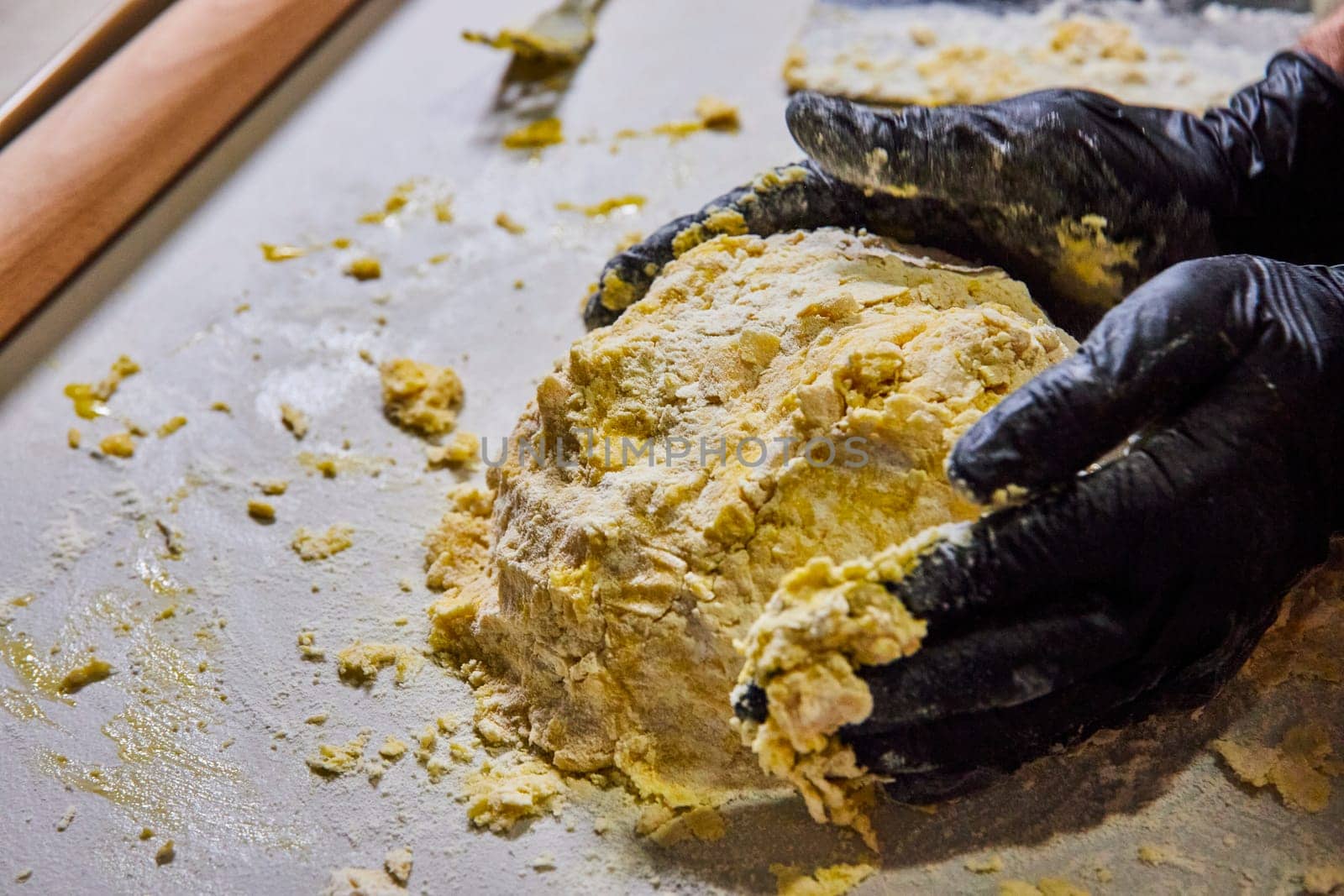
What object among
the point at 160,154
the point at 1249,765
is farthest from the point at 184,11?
the point at 1249,765

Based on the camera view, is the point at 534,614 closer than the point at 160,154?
Answer: Yes

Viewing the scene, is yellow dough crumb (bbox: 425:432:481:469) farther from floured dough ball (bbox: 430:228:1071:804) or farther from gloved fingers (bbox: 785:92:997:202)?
gloved fingers (bbox: 785:92:997:202)

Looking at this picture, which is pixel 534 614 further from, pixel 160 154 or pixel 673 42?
pixel 673 42

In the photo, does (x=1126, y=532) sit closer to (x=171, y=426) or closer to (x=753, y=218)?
(x=753, y=218)

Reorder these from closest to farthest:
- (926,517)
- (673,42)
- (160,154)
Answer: (926,517) → (160,154) → (673,42)

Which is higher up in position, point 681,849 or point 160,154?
point 160,154

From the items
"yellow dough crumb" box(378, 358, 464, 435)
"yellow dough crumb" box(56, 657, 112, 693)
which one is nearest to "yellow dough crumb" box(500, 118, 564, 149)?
"yellow dough crumb" box(378, 358, 464, 435)

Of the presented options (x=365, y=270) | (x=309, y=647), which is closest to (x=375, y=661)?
(x=309, y=647)

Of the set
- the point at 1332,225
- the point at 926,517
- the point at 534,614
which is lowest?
the point at 534,614
